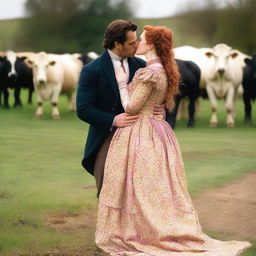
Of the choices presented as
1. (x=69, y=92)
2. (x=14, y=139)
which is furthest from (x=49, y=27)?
(x=14, y=139)

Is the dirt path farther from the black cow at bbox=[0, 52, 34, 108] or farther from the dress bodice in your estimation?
the black cow at bbox=[0, 52, 34, 108]

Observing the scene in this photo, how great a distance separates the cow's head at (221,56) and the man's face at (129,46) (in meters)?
12.6

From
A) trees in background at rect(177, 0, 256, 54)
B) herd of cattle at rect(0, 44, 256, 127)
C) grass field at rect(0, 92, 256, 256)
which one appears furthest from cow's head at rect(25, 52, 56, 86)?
trees in background at rect(177, 0, 256, 54)

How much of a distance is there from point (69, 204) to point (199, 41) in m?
42.9

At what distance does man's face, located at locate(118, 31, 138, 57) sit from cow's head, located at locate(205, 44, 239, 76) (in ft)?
41.3

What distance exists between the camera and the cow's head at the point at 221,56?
61.9 ft

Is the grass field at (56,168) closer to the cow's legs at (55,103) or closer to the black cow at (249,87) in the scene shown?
the cow's legs at (55,103)

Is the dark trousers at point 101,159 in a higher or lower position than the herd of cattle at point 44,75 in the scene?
higher

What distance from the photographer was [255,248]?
6.77 m

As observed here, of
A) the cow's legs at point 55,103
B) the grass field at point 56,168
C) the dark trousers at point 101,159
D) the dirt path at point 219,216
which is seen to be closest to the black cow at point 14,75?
the cow's legs at point 55,103

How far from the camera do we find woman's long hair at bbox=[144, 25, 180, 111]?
6207 millimetres

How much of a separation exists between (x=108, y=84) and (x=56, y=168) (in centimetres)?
524

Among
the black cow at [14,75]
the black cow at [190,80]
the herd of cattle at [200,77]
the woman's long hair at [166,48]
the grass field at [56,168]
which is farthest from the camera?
the black cow at [14,75]

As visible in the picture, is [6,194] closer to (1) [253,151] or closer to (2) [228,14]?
(1) [253,151]
